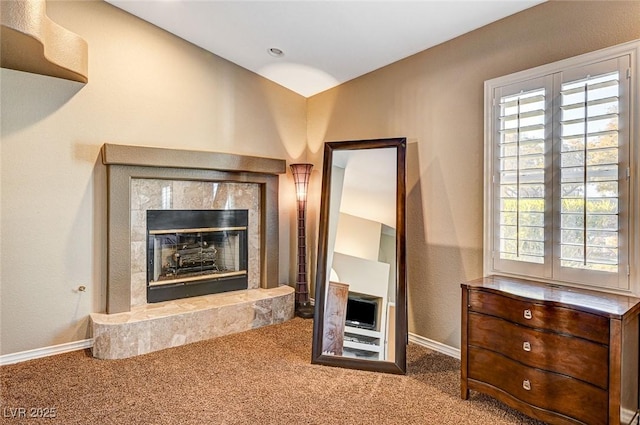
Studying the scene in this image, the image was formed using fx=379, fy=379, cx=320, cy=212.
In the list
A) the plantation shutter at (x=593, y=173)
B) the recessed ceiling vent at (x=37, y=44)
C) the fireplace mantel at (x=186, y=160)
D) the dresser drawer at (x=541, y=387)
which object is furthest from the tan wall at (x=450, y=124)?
the recessed ceiling vent at (x=37, y=44)

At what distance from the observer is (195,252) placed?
4121mm

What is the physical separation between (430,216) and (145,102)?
2.92m

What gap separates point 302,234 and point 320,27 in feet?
7.52

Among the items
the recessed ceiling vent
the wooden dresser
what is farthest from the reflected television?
the recessed ceiling vent

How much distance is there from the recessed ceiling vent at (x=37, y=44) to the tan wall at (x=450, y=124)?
8.71 feet

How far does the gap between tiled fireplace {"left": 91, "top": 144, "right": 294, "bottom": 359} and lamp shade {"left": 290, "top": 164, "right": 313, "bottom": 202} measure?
0.17m

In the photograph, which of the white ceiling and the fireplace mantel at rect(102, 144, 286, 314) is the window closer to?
the white ceiling

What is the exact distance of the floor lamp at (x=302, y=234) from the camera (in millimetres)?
4445

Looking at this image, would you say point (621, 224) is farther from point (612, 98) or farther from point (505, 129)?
point (505, 129)

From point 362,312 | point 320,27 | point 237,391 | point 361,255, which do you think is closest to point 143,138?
point 320,27

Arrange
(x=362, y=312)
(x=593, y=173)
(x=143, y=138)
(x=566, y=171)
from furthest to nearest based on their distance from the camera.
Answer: (x=143, y=138) → (x=362, y=312) → (x=566, y=171) → (x=593, y=173)

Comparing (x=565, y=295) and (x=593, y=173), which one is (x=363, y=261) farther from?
(x=593, y=173)

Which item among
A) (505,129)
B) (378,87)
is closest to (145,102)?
(378,87)

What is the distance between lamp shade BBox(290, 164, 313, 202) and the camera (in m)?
4.43
